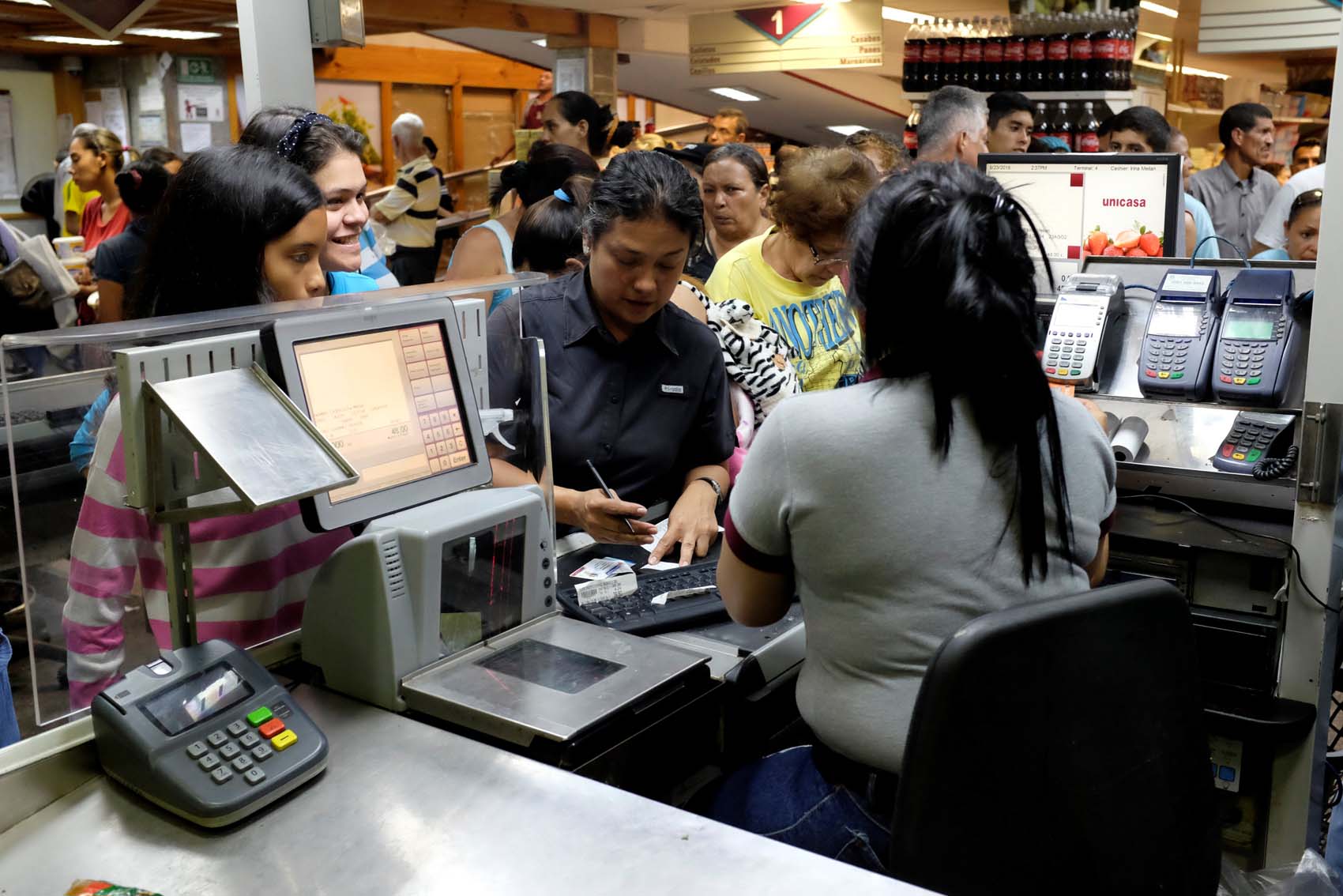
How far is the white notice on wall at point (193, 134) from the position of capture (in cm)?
920

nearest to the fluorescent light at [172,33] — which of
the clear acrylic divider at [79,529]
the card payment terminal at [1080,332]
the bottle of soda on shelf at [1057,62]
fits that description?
the bottle of soda on shelf at [1057,62]

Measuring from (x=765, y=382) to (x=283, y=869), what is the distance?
1.75 meters

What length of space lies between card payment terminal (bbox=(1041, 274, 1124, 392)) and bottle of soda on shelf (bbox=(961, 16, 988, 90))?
144 inches

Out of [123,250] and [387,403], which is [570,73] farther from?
[387,403]

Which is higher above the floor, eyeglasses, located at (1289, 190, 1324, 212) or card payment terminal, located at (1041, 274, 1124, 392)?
eyeglasses, located at (1289, 190, 1324, 212)

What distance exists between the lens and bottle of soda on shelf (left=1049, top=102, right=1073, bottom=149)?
596 cm

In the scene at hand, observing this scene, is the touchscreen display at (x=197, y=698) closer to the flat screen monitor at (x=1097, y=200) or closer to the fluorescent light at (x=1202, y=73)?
the flat screen monitor at (x=1097, y=200)

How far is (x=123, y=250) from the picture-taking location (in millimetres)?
4281

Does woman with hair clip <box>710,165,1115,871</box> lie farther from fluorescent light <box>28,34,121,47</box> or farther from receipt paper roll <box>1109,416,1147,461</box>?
fluorescent light <box>28,34,121,47</box>

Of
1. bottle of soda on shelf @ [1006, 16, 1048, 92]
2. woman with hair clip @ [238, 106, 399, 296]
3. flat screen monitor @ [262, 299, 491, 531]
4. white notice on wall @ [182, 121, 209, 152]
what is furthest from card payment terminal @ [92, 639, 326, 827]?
white notice on wall @ [182, 121, 209, 152]

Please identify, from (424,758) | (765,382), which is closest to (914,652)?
(424,758)

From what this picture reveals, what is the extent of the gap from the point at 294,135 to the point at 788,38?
6.04 meters

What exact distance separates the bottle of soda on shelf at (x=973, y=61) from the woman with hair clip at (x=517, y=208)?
2802 millimetres

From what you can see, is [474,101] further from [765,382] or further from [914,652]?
[914,652]
